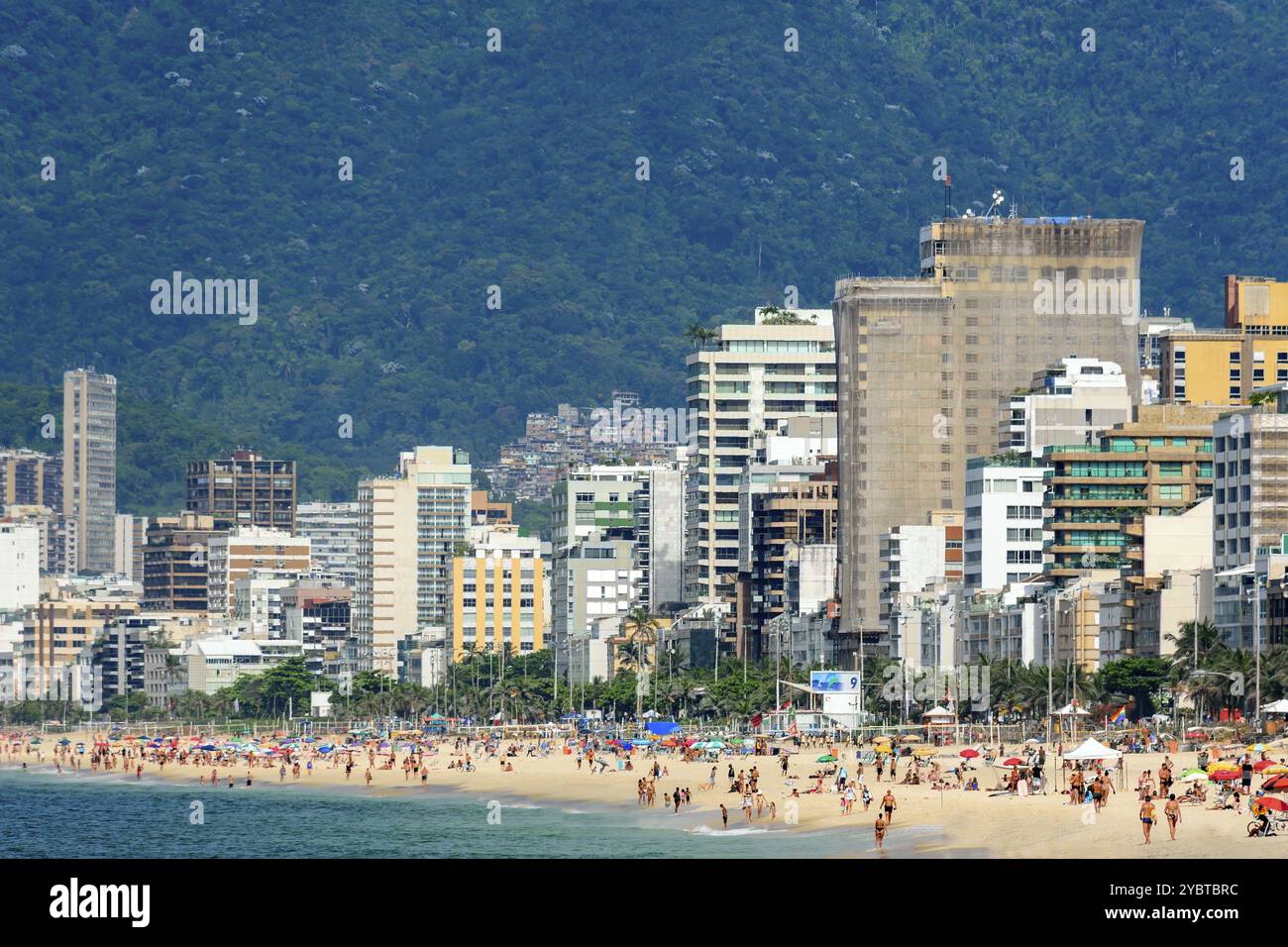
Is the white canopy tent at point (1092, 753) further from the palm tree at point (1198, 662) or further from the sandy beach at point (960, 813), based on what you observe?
the palm tree at point (1198, 662)

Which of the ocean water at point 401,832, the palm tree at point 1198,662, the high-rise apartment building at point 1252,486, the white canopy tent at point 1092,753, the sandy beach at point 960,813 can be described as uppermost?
the high-rise apartment building at point 1252,486

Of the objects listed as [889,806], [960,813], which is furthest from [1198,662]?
[889,806]

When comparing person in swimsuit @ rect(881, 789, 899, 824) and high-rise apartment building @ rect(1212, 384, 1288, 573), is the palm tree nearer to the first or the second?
high-rise apartment building @ rect(1212, 384, 1288, 573)

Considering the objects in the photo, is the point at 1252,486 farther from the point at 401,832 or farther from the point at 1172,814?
the point at 1172,814

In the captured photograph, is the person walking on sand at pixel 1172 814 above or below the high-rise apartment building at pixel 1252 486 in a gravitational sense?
below

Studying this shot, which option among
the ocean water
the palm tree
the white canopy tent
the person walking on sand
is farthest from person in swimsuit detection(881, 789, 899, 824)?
the palm tree

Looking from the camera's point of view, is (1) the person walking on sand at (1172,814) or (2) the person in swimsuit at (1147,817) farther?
(1) the person walking on sand at (1172,814)

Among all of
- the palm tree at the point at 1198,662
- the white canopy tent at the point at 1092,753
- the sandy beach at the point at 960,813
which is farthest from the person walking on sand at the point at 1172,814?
the palm tree at the point at 1198,662
